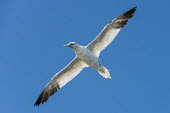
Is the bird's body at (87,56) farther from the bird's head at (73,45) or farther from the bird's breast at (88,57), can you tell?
the bird's head at (73,45)

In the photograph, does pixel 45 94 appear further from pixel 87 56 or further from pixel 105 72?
pixel 105 72

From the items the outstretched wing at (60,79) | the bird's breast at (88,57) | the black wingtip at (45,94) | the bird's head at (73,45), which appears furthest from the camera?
the black wingtip at (45,94)

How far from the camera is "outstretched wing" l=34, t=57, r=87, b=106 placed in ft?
76.3

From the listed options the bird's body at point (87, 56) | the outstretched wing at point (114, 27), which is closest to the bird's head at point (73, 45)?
the bird's body at point (87, 56)

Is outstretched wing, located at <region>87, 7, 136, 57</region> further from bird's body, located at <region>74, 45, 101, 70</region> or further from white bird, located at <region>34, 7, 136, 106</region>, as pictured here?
bird's body, located at <region>74, 45, 101, 70</region>

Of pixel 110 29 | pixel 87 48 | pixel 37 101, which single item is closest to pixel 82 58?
pixel 87 48

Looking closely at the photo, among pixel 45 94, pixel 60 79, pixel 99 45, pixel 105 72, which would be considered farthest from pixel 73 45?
pixel 45 94

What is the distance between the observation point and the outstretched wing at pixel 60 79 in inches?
915

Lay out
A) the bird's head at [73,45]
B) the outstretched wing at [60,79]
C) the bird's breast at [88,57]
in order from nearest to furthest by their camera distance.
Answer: the bird's breast at [88,57] < the bird's head at [73,45] < the outstretched wing at [60,79]

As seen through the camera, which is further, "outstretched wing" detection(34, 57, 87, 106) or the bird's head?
"outstretched wing" detection(34, 57, 87, 106)

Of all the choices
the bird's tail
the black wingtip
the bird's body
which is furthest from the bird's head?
the black wingtip

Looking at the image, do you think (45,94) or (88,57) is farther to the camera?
(45,94)

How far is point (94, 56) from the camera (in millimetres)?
21797

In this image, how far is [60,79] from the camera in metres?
23.6
